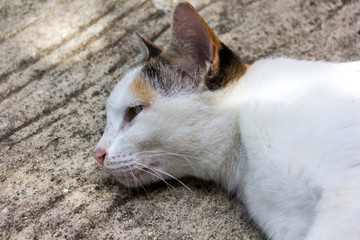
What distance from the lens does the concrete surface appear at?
1.71 m

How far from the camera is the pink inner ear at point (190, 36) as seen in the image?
167 centimetres

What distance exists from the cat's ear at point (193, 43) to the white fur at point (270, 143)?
157 millimetres

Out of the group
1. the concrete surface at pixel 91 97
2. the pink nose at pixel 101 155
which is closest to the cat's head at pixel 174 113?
the pink nose at pixel 101 155

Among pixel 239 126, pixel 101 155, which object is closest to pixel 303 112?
pixel 239 126

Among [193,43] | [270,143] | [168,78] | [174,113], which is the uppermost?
[193,43]

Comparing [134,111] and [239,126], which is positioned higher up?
[134,111]

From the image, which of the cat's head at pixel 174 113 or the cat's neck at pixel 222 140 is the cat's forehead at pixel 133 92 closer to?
the cat's head at pixel 174 113

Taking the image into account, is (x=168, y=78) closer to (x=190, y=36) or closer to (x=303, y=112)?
(x=190, y=36)

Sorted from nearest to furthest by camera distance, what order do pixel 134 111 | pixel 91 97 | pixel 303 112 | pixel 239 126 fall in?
pixel 303 112 < pixel 239 126 < pixel 134 111 < pixel 91 97

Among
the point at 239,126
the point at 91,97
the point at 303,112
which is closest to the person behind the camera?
the point at 303,112

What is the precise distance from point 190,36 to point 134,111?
0.49 meters

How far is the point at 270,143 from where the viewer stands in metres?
1.50

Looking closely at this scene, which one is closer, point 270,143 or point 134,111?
point 270,143

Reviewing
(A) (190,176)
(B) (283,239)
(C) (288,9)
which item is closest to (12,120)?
(A) (190,176)
